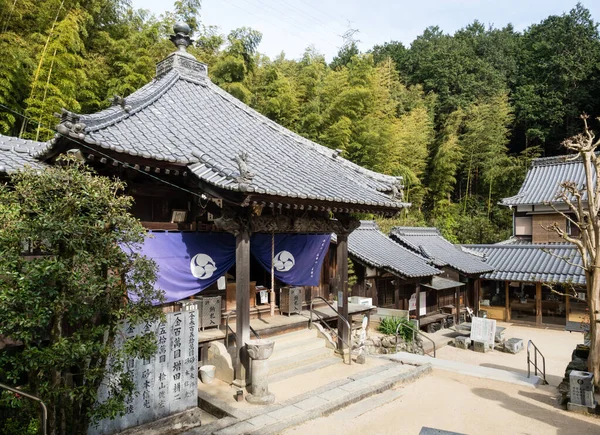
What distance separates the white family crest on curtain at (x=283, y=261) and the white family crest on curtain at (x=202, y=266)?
1.84 meters

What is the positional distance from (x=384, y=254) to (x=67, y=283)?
14.6 meters

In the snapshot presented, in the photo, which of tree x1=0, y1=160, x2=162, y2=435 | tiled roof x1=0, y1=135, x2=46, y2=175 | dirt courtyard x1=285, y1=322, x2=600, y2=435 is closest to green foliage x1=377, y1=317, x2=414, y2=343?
dirt courtyard x1=285, y1=322, x2=600, y2=435

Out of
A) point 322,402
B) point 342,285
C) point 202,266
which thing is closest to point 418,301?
point 342,285

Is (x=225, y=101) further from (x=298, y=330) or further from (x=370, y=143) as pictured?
(x=370, y=143)

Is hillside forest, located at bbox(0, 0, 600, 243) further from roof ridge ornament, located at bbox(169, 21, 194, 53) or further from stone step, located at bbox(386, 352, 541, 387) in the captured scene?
stone step, located at bbox(386, 352, 541, 387)

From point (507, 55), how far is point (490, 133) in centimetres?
2041

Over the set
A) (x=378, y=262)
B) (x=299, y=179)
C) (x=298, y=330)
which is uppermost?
Result: (x=299, y=179)

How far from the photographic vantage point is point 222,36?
2166 cm

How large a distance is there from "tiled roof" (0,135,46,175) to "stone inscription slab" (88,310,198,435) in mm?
3965

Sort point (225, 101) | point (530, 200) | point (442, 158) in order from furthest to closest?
point (442, 158), point (530, 200), point (225, 101)

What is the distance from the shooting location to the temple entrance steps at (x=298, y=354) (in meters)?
8.29

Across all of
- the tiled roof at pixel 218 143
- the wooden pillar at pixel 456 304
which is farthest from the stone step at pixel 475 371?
the wooden pillar at pixel 456 304

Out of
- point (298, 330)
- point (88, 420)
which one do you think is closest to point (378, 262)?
point (298, 330)

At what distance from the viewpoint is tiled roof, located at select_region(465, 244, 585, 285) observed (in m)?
19.0
